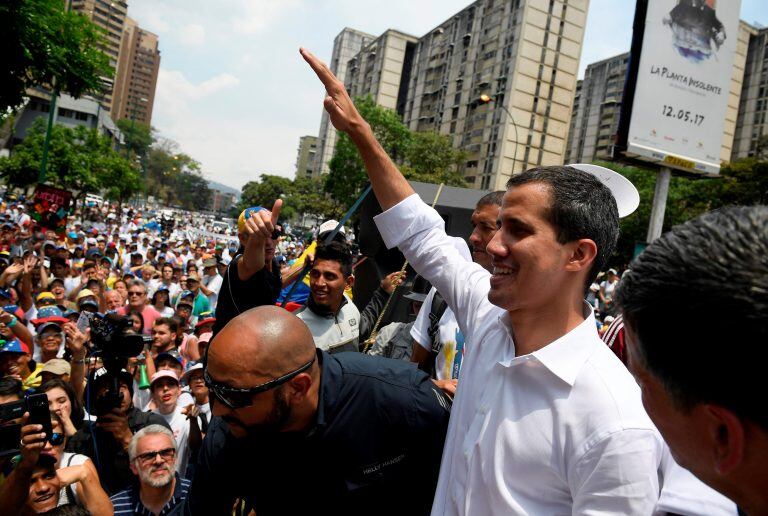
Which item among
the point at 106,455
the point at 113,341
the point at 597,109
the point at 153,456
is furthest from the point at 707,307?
the point at 597,109

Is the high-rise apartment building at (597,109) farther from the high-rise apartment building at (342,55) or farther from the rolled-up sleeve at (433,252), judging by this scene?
the rolled-up sleeve at (433,252)

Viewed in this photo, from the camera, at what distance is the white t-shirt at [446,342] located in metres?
2.91

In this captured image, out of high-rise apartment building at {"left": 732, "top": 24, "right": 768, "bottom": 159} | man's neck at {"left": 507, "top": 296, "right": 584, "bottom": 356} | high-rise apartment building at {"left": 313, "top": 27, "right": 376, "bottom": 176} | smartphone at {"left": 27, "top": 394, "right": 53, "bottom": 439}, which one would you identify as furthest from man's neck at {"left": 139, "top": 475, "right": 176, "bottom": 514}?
high-rise apartment building at {"left": 313, "top": 27, "right": 376, "bottom": 176}

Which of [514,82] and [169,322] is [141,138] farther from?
[169,322]

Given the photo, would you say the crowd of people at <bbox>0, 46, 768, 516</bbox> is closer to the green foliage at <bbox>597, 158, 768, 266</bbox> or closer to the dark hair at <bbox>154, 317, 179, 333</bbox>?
the dark hair at <bbox>154, 317, 179, 333</bbox>

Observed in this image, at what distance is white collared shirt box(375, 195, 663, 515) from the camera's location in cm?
129

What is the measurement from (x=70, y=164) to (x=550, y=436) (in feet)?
148

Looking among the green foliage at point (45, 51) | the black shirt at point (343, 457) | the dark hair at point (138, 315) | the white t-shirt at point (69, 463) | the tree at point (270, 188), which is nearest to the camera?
the black shirt at point (343, 457)

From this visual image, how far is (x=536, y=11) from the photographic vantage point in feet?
181

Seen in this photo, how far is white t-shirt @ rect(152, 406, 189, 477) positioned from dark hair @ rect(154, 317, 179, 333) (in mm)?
2028

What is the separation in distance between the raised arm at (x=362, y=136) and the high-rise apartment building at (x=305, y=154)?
13842 cm

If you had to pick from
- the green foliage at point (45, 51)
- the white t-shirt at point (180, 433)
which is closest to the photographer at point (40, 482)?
the white t-shirt at point (180, 433)

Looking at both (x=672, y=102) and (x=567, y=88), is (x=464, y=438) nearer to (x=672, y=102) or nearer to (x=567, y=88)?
(x=672, y=102)

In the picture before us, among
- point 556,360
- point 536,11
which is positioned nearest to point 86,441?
point 556,360
